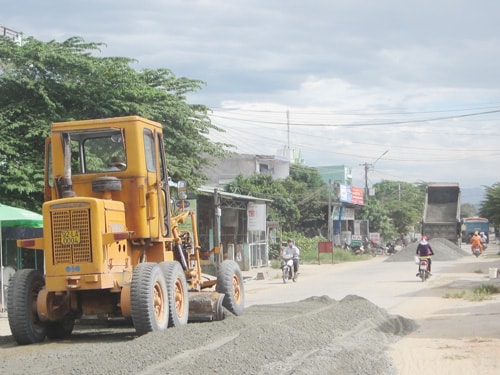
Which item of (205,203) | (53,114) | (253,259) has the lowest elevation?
(253,259)

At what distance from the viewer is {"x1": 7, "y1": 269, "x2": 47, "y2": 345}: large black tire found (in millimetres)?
11406

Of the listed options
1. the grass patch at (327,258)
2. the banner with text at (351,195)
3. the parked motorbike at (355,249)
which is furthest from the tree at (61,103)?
the banner with text at (351,195)

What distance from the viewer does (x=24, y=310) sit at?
11445 mm

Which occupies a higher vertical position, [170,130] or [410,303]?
[170,130]

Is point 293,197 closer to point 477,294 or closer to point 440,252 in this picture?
point 440,252

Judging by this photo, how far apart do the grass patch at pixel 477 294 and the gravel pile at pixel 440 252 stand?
25.0 m

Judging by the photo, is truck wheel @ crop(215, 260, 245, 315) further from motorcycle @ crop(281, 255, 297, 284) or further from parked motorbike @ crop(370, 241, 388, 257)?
parked motorbike @ crop(370, 241, 388, 257)

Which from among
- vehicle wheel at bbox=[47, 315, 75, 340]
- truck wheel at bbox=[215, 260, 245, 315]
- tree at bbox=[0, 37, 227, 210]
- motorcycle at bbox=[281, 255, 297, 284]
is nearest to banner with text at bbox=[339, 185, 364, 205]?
motorcycle at bbox=[281, 255, 297, 284]

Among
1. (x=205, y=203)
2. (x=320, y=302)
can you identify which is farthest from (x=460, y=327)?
(x=205, y=203)

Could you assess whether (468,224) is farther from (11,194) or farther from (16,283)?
(16,283)

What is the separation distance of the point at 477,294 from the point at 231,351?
45.0ft

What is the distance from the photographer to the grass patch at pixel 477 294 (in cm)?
2067

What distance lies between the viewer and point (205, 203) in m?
40.5

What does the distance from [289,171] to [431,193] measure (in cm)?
2697
